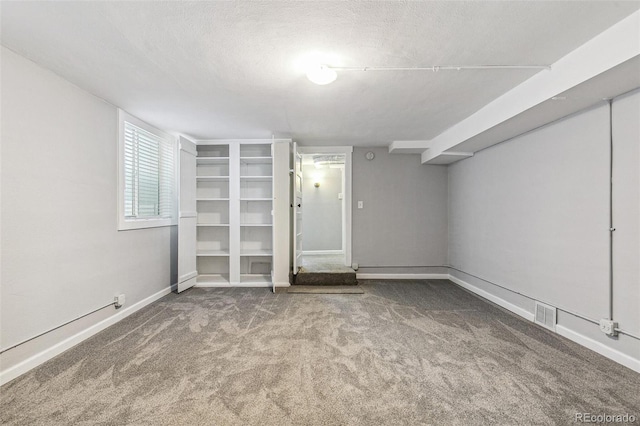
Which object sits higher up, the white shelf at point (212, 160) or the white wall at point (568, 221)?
the white shelf at point (212, 160)

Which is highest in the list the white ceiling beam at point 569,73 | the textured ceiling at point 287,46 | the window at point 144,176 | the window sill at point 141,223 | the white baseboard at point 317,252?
the textured ceiling at point 287,46

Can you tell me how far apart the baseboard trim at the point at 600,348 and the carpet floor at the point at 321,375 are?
81 mm

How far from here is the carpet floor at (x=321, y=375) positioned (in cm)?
160

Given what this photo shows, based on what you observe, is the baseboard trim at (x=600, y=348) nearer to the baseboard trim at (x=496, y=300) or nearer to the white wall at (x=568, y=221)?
the white wall at (x=568, y=221)

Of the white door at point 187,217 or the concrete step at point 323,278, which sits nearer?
the white door at point 187,217

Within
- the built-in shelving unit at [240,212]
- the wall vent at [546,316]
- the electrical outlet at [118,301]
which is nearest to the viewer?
the wall vent at [546,316]

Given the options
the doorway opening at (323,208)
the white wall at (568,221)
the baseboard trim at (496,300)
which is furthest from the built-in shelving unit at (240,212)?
the white wall at (568,221)

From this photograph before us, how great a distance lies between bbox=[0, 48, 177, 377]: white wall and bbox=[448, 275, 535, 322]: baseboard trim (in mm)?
4524

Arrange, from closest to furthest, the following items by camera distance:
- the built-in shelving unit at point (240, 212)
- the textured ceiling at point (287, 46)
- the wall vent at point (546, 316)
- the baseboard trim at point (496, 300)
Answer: the textured ceiling at point (287, 46) → the wall vent at point (546, 316) → the baseboard trim at point (496, 300) → the built-in shelving unit at point (240, 212)

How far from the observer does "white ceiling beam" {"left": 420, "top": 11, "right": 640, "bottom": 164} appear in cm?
161

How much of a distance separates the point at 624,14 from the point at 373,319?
299cm

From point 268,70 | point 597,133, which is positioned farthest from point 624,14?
point 268,70

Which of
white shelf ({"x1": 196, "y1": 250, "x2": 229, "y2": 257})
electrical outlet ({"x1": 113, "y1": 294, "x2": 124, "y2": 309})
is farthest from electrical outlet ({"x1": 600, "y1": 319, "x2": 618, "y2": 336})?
electrical outlet ({"x1": 113, "y1": 294, "x2": 124, "y2": 309})

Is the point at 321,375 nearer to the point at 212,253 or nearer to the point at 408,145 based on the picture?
the point at 212,253
